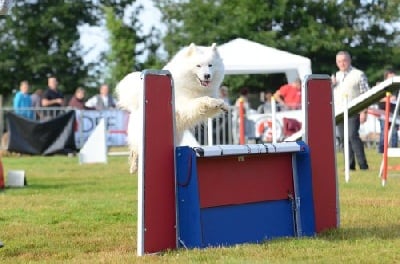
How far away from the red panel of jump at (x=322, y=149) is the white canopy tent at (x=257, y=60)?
1616 centimetres

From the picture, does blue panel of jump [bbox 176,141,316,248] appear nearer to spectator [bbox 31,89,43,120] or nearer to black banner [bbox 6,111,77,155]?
black banner [bbox 6,111,77,155]

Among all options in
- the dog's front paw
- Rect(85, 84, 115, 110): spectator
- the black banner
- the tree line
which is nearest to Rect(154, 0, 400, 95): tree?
the tree line

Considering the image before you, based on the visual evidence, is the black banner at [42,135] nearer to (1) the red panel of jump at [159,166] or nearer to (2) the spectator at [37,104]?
(2) the spectator at [37,104]

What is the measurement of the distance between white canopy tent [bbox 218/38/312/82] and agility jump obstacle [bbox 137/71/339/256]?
16.3 m

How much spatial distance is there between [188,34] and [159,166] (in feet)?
105

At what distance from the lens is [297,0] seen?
37.6 meters

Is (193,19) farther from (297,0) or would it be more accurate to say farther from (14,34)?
(14,34)

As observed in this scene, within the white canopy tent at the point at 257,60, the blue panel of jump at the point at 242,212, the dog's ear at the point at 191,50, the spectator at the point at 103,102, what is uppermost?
the white canopy tent at the point at 257,60

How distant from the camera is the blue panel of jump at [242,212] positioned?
235 inches

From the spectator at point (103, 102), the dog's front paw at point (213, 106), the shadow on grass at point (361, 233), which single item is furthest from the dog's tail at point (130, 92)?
the spectator at point (103, 102)

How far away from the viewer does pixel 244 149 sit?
6258 mm

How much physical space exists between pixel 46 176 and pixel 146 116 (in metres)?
8.02

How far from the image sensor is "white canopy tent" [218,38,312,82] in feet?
76.2

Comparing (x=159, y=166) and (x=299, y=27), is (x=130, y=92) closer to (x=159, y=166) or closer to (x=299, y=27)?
(x=159, y=166)
